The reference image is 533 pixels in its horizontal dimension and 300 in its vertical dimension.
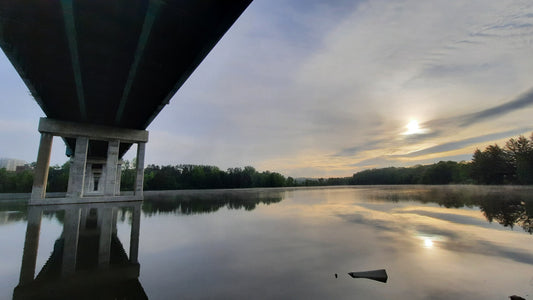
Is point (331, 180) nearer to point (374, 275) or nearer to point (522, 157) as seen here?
point (522, 157)

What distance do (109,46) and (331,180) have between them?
173315 mm

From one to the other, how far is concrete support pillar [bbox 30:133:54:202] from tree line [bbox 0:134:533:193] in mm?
65673

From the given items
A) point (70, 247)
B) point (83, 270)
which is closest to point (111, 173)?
point (70, 247)

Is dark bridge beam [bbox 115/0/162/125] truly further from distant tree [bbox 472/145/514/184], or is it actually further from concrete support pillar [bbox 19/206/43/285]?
distant tree [bbox 472/145/514/184]

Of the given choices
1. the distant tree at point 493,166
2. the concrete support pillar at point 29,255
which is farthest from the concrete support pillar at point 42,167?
the distant tree at point 493,166

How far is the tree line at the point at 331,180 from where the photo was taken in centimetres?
7881

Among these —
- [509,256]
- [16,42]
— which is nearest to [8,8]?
[16,42]

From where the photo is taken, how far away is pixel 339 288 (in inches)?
262

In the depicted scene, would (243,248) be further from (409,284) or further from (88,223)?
(88,223)

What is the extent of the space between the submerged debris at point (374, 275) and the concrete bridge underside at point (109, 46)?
1254cm

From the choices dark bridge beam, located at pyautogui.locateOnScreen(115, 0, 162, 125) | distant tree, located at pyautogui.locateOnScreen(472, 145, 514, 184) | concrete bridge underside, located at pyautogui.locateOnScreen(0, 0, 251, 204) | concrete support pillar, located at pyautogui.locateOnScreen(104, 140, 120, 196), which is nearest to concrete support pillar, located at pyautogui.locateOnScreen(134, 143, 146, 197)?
concrete support pillar, located at pyautogui.locateOnScreen(104, 140, 120, 196)

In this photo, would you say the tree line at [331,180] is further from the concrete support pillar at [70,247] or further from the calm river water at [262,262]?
the calm river water at [262,262]

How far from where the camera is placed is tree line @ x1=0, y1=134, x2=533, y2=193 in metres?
78.8

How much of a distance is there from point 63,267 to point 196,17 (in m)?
12.9
